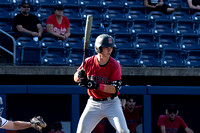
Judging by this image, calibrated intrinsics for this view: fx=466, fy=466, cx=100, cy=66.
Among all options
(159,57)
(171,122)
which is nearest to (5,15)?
(159,57)

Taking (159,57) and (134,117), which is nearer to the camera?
(134,117)

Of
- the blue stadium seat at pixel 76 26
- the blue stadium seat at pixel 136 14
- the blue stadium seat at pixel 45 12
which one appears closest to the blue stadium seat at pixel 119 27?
the blue stadium seat at pixel 136 14

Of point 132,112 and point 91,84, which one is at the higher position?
point 91,84

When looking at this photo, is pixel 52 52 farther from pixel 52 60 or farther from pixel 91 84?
pixel 91 84

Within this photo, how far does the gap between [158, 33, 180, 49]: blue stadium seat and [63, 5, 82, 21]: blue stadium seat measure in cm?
178

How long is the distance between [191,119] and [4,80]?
3.27 meters

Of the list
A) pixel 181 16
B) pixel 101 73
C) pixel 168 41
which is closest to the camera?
pixel 101 73

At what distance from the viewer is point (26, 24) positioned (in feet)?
28.8

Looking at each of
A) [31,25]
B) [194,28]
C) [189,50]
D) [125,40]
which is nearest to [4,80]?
[31,25]

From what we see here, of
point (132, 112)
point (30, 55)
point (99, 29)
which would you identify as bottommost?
point (132, 112)

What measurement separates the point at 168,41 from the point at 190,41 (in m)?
0.52

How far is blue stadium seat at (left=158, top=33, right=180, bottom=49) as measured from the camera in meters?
9.63

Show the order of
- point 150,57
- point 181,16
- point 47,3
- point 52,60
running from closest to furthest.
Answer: point 52,60 → point 150,57 → point 47,3 → point 181,16

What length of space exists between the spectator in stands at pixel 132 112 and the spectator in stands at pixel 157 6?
367 centimetres
